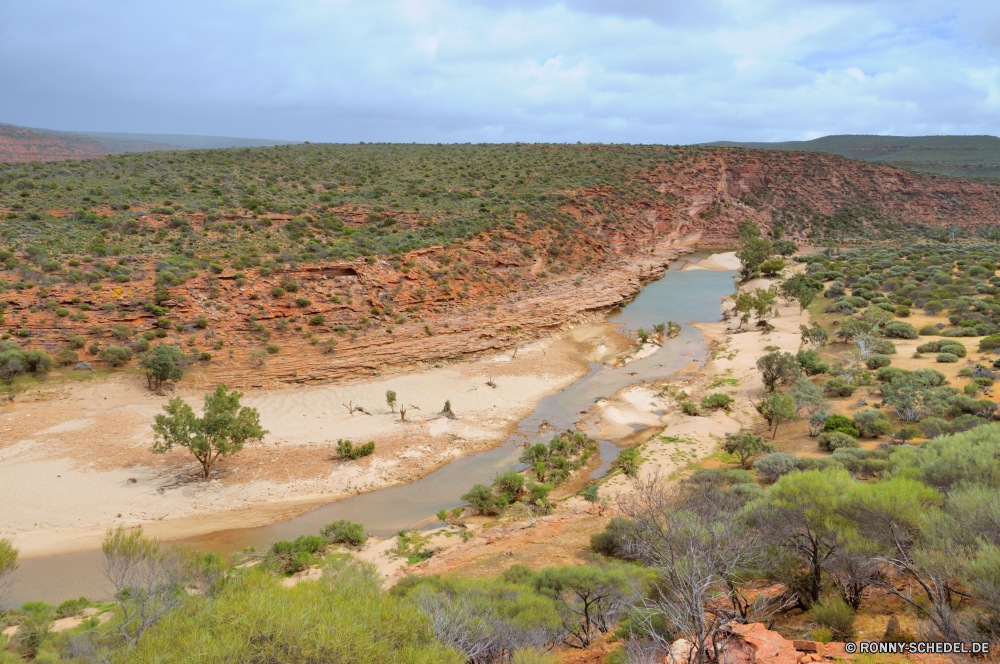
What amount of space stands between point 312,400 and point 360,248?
39.5ft

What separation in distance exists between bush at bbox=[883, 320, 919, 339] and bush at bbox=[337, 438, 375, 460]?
25.5m

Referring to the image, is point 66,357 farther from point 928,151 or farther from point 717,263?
point 928,151

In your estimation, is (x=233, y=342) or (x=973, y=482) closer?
(x=973, y=482)

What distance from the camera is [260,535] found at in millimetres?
13930

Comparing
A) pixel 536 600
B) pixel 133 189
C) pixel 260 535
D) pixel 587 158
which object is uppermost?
pixel 587 158

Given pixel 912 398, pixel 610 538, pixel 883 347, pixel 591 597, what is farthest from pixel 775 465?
pixel 883 347

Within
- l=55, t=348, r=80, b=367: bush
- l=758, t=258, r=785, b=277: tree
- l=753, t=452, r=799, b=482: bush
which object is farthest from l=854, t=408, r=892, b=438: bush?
l=758, t=258, r=785, b=277: tree

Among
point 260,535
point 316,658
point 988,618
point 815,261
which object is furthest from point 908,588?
point 815,261

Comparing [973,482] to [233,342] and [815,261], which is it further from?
[815,261]

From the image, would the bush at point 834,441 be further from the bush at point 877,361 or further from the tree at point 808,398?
the bush at point 877,361

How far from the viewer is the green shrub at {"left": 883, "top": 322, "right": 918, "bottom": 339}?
24.2 metres

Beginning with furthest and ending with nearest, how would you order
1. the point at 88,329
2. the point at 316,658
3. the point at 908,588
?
the point at 88,329, the point at 908,588, the point at 316,658

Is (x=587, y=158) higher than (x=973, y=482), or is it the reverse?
(x=587, y=158)

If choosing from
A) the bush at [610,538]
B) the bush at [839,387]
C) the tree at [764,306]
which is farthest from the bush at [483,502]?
the tree at [764,306]
